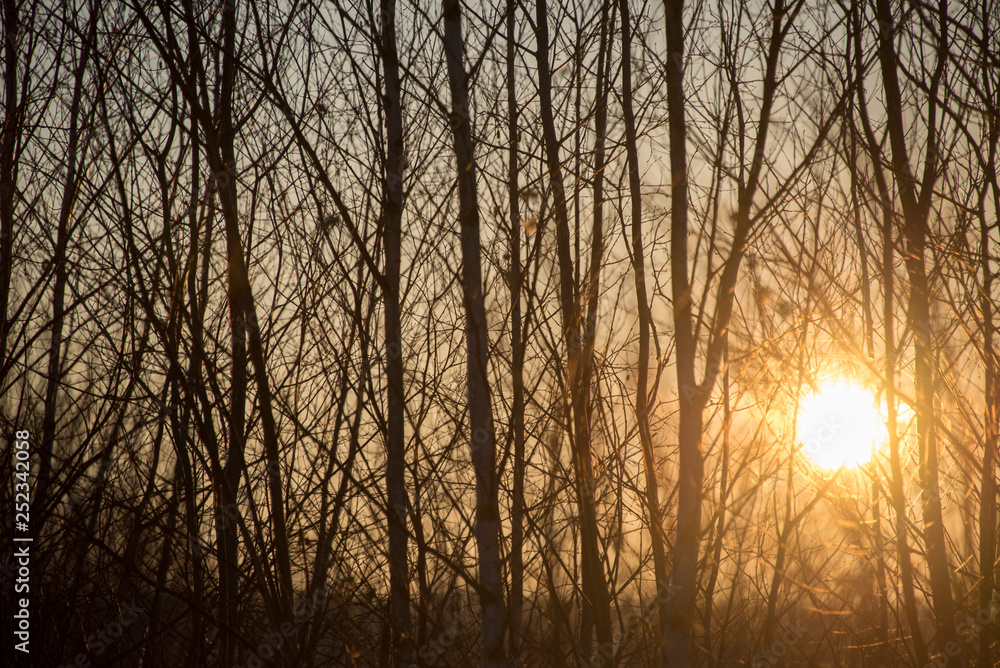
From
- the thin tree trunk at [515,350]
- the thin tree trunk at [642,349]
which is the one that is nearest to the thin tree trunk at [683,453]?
the thin tree trunk at [642,349]

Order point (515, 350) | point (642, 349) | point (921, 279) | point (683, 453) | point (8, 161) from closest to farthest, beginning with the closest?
point (683, 453)
point (642, 349)
point (515, 350)
point (8, 161)
point (921, 279)

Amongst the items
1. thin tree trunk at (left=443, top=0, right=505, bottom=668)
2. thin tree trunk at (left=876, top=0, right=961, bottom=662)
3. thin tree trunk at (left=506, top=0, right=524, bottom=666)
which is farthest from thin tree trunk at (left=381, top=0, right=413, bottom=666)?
thin tree trunk at (left=876, top=0, right=961, bottom=662)

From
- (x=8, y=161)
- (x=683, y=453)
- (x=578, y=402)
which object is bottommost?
(x=683, y=453)

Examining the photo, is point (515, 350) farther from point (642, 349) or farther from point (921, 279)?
point (921, 279)

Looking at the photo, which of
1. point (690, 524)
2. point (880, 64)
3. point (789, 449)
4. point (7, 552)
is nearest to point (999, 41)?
point (880, 64)

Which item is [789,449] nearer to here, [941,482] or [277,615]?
[941,482]

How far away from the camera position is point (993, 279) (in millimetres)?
2676

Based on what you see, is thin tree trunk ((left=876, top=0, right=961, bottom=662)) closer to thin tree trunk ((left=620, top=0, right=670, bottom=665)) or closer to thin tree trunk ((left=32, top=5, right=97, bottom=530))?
thin tree trunk ((left=620, top=0, right=670, bottom=665))

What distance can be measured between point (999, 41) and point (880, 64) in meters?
0.40

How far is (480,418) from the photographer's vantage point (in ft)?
5.05

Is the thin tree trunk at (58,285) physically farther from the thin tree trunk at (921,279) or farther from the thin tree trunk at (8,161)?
the thin tree trunk at (921,279)

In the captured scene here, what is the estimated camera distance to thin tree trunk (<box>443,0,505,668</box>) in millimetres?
1532

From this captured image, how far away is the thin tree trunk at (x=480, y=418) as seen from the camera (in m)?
1.53

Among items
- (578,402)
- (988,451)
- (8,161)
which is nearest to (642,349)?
(578,402)
